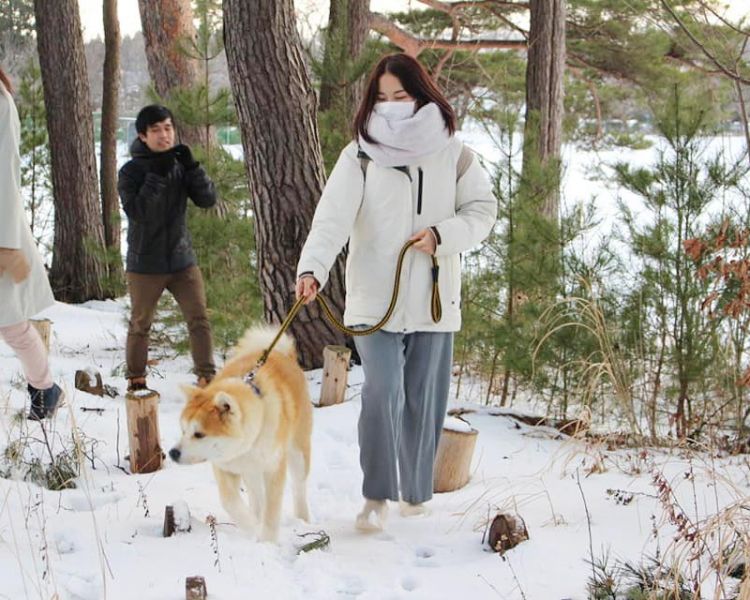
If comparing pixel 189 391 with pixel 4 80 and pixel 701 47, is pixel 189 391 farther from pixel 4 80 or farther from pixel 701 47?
pixel 701 47

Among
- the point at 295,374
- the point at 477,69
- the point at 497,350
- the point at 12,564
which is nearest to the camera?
the point at 12,564

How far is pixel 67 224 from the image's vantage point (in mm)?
10289

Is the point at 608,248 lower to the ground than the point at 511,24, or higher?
lower

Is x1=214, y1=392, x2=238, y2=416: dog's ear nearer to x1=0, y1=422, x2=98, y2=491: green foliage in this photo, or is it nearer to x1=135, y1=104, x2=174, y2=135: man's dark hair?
x1=0, y1=422, x2=98, y2=491: green foliage

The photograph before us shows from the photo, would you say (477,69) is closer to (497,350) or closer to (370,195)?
(497,350)

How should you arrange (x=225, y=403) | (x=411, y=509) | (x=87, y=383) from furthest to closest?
(x=87, y=383) → (x=411, y=509) → (x=225, y=403)

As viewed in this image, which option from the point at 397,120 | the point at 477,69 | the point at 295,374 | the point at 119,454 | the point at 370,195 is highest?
the point at 477,69

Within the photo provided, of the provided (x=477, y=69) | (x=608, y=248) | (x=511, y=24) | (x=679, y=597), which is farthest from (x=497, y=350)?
(x=477, y=69)

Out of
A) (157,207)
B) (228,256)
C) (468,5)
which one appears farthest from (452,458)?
(468,5)

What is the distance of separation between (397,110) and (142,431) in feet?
6.61

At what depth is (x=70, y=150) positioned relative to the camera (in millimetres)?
10031

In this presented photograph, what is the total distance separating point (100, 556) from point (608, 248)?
353cm

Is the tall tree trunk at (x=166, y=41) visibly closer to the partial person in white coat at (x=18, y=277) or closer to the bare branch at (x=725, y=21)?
the partial person in white coat at (x=18, y=277)

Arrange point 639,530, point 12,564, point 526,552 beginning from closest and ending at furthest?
point 12,564 < point 526,552 < point 639,530
